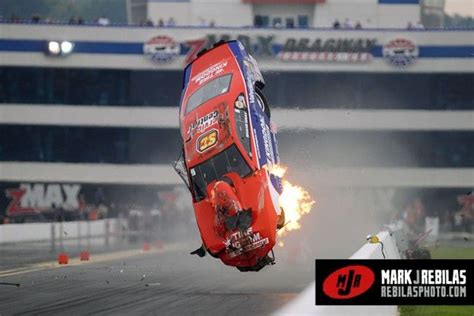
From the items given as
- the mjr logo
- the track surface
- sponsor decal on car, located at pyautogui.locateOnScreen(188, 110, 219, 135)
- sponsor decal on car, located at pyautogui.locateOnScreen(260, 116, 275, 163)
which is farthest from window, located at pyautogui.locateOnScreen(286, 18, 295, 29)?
the mjr logo

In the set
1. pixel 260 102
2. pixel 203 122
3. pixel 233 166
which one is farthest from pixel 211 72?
pixel 233 166

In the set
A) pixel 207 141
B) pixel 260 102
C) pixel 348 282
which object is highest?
pixel 260 102

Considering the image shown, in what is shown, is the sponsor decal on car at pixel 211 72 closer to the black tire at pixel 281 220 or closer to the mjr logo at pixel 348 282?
the black tire at pixel 281 220

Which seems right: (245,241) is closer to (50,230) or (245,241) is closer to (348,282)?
(348,282)

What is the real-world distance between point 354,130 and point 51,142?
17.7 m

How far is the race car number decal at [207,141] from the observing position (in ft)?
68.8

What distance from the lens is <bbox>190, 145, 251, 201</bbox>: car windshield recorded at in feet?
67.6

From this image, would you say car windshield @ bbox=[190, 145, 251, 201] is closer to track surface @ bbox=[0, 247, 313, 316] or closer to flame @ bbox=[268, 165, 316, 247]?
flame @ bbox=[268, 165, 316, 247]

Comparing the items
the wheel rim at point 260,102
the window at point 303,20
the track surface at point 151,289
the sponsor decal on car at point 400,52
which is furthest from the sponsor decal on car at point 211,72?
the window at point 303,20

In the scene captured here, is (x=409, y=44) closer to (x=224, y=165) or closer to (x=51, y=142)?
(x=51, y=142)

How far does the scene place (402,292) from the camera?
39.5 ft

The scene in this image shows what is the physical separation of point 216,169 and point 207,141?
56 cm

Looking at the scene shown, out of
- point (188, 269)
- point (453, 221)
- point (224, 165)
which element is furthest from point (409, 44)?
point (224, 165)

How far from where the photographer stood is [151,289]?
20.6m
